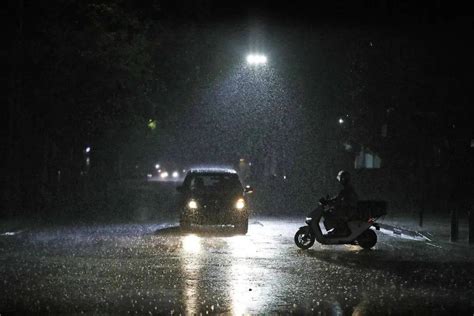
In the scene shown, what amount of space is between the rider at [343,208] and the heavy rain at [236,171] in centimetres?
3

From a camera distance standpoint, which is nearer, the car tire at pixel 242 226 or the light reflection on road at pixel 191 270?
the light reflection on road at pixel 191 270

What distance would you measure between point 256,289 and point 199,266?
297cm

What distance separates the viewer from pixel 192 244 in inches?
758

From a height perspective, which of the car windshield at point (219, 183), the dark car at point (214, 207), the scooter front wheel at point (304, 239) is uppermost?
the car windshield at point (219, 183)

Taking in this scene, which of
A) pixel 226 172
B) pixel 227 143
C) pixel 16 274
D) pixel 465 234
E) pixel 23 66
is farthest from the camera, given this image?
pixel 227 143

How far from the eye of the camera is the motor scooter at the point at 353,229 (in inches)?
712

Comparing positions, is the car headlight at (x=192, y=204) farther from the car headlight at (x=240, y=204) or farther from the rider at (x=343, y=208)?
the rider at (x=343, y=208)

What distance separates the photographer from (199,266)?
48.5 feet

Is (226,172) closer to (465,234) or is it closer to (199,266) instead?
(465,234)

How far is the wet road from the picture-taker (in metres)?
10.6

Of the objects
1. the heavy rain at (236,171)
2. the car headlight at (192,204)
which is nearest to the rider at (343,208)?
the heavy rain at (236,171)

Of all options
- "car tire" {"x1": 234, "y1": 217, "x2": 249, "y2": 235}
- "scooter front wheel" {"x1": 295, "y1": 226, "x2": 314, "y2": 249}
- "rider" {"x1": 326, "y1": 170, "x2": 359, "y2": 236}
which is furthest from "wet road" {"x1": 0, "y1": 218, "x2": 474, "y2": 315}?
"car tire" {"x1": 234, "y1": 217, "x2": 249, "y2": 235}

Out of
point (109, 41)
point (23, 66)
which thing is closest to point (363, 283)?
point (23, 66)

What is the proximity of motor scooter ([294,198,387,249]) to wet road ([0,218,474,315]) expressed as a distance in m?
0.27
